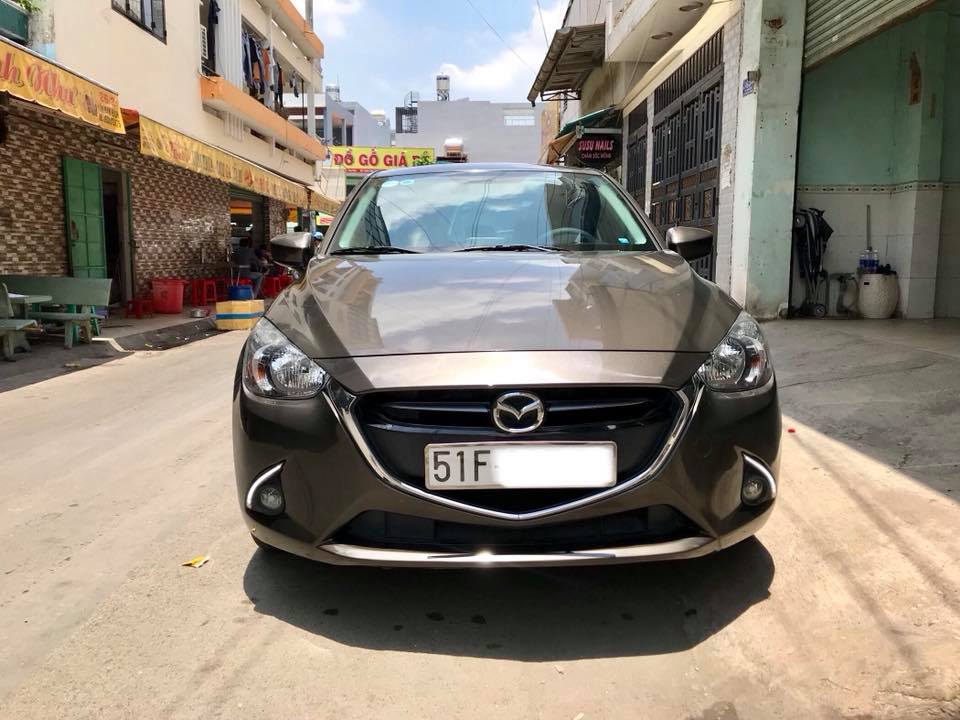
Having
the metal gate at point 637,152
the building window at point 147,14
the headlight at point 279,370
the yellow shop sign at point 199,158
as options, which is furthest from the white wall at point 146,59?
the headlight at point 279,370

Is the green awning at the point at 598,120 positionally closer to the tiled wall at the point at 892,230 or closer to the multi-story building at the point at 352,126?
the tiled wall at the point at 892,230

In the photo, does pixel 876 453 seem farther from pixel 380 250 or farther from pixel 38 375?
pixel 38 375

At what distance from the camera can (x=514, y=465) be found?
81.8 inches

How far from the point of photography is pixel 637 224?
3.50 m

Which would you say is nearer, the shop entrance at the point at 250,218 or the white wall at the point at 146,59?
the white wall at the point at 146,59

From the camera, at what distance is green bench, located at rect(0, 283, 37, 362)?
7742 millimetres

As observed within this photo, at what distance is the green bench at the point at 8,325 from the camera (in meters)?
7.74

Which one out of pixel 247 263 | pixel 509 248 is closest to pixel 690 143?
pixel 509 248

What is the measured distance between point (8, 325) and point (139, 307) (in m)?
4.82

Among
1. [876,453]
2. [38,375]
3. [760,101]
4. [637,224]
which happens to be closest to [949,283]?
[760,101]

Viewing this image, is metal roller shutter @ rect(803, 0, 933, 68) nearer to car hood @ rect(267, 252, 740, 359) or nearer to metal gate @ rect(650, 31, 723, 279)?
metal gate @ rect(650, 31, 723, 279)

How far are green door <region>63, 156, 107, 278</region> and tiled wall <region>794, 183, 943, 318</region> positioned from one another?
33.0 feet

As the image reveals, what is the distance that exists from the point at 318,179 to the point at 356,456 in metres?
28.6

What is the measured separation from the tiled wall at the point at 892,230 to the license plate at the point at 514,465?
774cm
